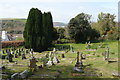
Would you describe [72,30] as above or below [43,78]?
above

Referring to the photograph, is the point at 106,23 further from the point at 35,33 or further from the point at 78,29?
the point at 35,33

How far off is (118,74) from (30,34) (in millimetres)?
17950

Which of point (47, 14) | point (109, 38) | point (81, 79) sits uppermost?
point (47, 14)

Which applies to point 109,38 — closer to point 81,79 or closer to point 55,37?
point 55,37

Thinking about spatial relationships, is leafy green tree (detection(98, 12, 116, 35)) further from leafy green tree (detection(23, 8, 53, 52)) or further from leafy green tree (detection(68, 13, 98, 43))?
leafy green tree (detection(23, 8, 53, 52))

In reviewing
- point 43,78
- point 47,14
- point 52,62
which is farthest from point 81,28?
point 43,78

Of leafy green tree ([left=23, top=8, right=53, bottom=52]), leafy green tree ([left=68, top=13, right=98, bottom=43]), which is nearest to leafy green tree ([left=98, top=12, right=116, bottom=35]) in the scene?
leafy green tree ([left=68, top=13, right=98, bottom=43])

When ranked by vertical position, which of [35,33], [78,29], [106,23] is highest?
[106,23]

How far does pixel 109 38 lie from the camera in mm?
41344

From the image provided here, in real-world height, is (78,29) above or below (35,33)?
above

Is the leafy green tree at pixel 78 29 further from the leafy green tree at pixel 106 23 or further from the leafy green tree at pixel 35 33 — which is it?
the leafy green tree at pixel 106 23

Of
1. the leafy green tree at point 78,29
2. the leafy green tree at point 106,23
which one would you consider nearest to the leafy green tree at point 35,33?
the leafy green tree at point 78,29

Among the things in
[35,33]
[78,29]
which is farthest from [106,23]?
[35,33]

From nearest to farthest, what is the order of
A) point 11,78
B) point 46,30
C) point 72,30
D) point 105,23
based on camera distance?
1. point 11,78
2. point 46,30
3. point 72,30
4. point 105,23
